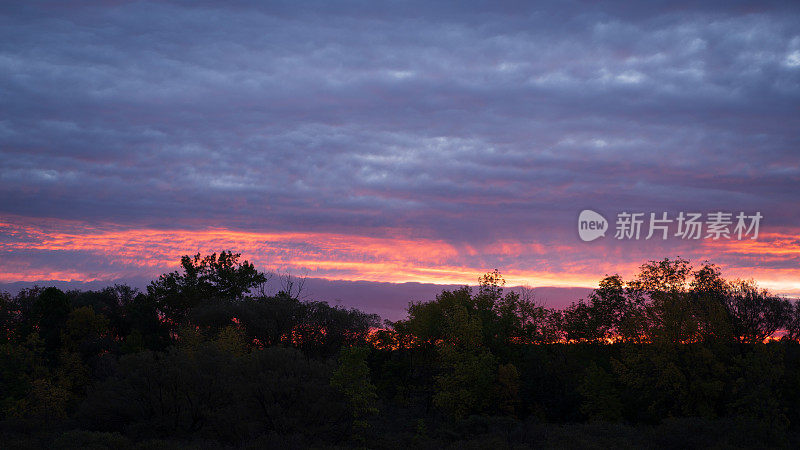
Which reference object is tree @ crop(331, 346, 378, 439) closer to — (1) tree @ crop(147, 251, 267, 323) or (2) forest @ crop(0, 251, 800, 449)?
(2) forest @ crop(0, 251, 800, 449)

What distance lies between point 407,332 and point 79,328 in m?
39.4

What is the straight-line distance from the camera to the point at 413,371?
60.7 metres

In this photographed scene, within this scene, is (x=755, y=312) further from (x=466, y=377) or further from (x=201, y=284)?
(x=201, y=284)

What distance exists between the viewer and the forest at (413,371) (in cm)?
3178

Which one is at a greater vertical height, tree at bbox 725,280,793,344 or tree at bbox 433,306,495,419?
tree at bbox 725,280,793,344

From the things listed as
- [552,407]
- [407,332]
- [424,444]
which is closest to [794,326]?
[552,407]

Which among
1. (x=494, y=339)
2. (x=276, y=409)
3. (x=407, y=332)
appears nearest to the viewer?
(x=276, y=409)

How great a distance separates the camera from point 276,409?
31.2 meters

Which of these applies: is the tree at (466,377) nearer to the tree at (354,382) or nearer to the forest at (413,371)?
the forest at (413,371)

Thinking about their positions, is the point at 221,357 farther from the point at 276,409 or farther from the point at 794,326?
the point at 794,326

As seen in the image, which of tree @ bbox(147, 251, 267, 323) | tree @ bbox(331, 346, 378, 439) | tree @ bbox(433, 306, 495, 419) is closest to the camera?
tree @ bbox(331, 346, 378, 439)

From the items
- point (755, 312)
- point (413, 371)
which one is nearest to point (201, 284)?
point (413, 371)

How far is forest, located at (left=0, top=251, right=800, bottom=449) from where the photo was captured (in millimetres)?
31781

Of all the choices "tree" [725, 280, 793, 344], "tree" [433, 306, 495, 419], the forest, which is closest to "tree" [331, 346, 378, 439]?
the forest
